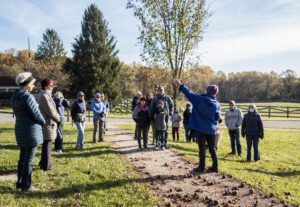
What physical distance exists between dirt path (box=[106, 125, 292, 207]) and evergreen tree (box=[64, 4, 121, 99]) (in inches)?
1350

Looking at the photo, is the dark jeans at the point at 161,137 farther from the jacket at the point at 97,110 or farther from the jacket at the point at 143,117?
the jacket at the point at 97,110

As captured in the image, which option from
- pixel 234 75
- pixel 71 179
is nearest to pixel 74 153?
pixel 71 179

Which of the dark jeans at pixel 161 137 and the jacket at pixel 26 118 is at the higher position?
the jacket at pixel 26 118

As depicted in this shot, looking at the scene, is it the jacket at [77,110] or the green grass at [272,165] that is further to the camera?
the jacket at [77,110]

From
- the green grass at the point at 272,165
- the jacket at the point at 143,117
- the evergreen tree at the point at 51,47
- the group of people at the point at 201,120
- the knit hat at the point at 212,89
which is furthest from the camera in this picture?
the evergreen tree at the point at 51,47

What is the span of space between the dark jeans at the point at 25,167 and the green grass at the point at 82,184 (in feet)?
0.60

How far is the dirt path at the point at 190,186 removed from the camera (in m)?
6.30

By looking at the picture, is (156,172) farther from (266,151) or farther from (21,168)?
(266,151)

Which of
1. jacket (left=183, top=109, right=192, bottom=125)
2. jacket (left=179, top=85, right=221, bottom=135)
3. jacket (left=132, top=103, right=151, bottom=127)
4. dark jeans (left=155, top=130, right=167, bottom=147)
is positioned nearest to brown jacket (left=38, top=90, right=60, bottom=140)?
jacket (left=179, top=85, right=221, bottom=135)

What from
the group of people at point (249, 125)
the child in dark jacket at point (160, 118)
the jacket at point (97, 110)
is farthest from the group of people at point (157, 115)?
the group of people at point (249, 125)

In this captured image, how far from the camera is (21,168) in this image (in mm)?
6547

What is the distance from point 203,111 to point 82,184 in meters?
3.34

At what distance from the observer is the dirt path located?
630 centimetres

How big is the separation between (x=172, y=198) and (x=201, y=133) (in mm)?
2149
